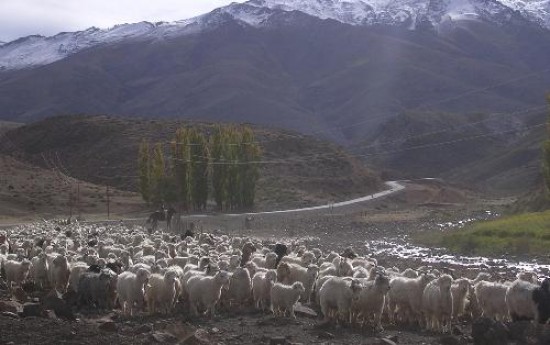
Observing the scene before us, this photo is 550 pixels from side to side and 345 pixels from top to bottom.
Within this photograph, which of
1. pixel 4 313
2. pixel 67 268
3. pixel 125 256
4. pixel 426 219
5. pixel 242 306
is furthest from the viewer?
pixel 426 219

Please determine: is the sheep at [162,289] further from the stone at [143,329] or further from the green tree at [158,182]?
the green tree at [158,182]

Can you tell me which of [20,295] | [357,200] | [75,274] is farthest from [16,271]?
[357,200]

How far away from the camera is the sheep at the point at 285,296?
831 inches

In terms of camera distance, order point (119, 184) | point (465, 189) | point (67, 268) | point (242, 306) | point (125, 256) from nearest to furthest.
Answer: point (242, 306) < point (67, 268) < point (125, 256) < point (119, 184) < point (465, 189)

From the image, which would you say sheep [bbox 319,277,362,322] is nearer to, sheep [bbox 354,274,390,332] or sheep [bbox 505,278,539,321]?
sheep [bbox 354,274,390,332]

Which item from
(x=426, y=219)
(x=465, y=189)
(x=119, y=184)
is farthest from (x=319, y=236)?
(x=465, y=189)

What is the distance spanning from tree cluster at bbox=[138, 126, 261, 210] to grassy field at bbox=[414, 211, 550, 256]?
36.7 meters

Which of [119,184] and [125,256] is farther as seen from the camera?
[119,184]

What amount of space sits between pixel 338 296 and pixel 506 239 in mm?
28593

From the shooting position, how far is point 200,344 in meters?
17.1

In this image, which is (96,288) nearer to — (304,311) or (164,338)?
(164,338)

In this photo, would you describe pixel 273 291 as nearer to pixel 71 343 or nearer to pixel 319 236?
pixel 71 343

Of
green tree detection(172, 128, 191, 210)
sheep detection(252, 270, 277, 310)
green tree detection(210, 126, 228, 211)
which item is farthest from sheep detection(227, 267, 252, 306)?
green tree detection(210, 126, 228, 211)

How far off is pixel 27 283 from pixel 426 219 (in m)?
56.2
